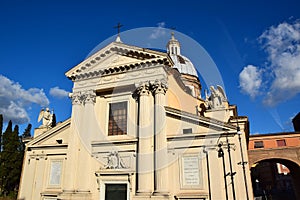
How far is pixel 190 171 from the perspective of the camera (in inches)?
487

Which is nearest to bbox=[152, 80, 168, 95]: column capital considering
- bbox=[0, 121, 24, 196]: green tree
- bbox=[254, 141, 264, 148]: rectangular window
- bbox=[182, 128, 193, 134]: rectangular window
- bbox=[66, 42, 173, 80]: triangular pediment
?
bbox=[66, 42, 173, 80]: triangular pediment

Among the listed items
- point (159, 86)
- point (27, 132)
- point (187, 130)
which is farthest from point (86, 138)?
point (27, 132)

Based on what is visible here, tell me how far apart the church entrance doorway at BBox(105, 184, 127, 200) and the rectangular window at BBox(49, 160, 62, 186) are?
3421 millimetres

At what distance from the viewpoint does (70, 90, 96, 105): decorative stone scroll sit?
15.3m

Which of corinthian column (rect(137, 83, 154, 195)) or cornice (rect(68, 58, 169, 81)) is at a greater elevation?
cornice (rect(68, 58, 169, 81))

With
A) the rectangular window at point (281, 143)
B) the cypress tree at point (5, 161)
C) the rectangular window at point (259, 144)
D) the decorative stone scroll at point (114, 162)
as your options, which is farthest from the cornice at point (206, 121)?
the cypress tree at point (5, 161)

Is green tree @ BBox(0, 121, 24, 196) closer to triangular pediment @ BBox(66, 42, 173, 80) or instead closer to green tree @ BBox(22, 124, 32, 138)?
green tree @ BBox(22, 124, 32, 138)

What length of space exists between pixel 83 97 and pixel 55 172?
5021mm

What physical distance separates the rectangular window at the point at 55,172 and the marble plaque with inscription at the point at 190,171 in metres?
7.81

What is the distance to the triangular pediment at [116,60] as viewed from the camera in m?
14.3

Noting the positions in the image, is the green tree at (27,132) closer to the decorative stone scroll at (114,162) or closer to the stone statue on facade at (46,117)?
the stone statue on facade at (46,117)

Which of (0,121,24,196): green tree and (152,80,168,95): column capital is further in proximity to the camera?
(0,121,24,196): green tree

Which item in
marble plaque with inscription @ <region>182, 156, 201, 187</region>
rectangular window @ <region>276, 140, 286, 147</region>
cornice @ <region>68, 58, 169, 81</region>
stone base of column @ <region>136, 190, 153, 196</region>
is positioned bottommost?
stone base of column @ <region>136, 190, 153, 196</region>

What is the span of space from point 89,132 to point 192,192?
6.95 metres
